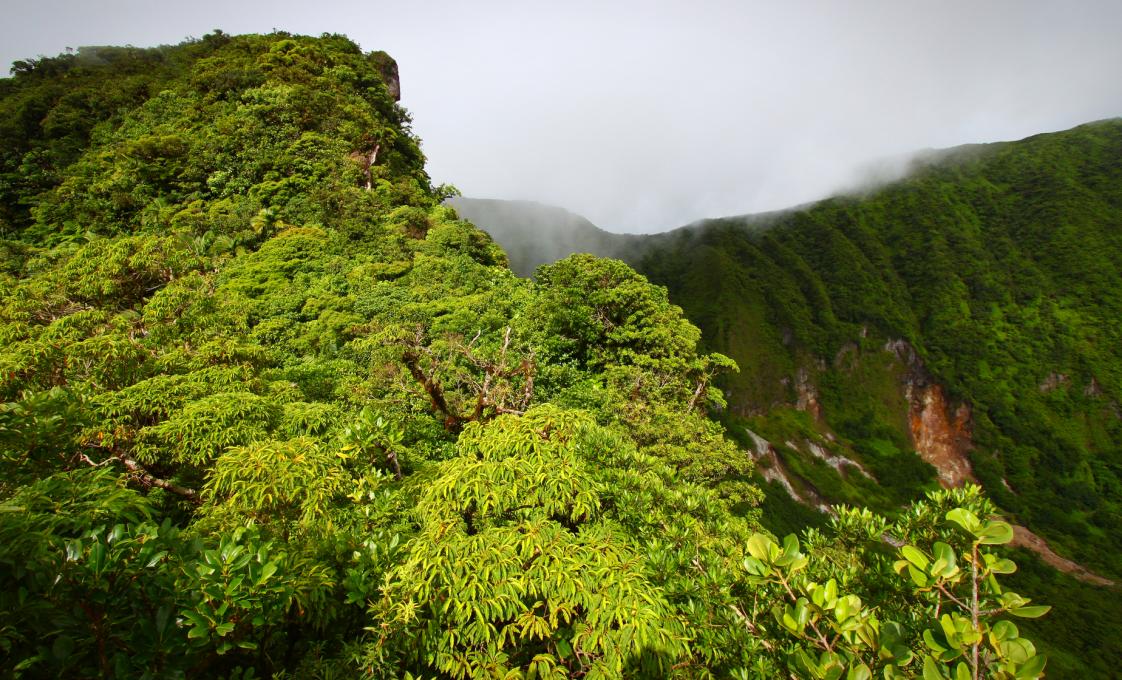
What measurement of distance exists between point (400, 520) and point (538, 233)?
83.5 metres

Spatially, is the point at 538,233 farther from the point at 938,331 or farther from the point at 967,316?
the point at 967,316

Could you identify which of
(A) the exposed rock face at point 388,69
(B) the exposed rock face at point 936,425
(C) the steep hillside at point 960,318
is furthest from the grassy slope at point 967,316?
(A) the exposed rock face at point 388,69

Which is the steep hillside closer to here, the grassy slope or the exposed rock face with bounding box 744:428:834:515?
the grassy slope

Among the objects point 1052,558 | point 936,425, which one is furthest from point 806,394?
point 1052,558

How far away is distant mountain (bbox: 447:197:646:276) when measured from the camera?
77.8 meters

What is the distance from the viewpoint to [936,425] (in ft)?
196

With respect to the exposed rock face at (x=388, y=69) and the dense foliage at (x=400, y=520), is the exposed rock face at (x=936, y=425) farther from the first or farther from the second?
the exposed rock face at (x=388, y=69)

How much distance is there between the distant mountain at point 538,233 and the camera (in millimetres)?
77812

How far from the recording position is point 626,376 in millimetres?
13102

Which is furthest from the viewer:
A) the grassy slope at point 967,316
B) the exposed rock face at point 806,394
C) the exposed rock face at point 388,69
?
the exposed rock face at point 806,394

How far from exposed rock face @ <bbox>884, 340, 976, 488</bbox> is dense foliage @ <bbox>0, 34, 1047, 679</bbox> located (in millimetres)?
61526

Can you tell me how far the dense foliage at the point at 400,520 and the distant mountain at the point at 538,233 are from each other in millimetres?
60429

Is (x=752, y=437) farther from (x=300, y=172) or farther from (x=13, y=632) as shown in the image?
(x=13, y=632)

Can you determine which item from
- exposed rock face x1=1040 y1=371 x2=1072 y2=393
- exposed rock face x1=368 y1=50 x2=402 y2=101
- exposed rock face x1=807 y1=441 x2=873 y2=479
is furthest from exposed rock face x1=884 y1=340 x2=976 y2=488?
exposed rock face x1=368 y1=50 x2=402 y2=101
